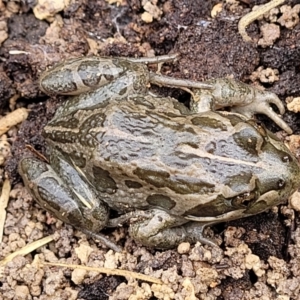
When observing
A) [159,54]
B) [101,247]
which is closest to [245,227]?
[101,247]

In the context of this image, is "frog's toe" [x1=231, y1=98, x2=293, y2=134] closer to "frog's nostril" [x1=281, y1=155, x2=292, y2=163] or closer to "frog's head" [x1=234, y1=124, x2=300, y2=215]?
"frog's head" [x1=234, y1=124, x2=300, y2=215]

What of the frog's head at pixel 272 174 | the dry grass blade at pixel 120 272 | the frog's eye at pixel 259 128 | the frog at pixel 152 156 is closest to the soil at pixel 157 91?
the dry grass blade at pixel 120 272

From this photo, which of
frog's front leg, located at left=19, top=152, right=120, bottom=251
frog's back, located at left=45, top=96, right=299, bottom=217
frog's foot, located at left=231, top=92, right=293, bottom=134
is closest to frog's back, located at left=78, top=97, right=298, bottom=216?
frog's back, located at left=45, top=96, right=299, bottom=217

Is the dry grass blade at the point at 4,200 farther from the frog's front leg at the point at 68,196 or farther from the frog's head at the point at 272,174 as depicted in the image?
the frog's head at the point at 272,174

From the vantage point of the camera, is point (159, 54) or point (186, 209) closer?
point (186, 209)

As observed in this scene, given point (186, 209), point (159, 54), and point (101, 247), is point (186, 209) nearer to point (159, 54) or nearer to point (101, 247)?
point (101, 247)

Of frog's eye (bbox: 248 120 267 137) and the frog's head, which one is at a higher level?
frog's eye (bbox: 248 120 267 137)
